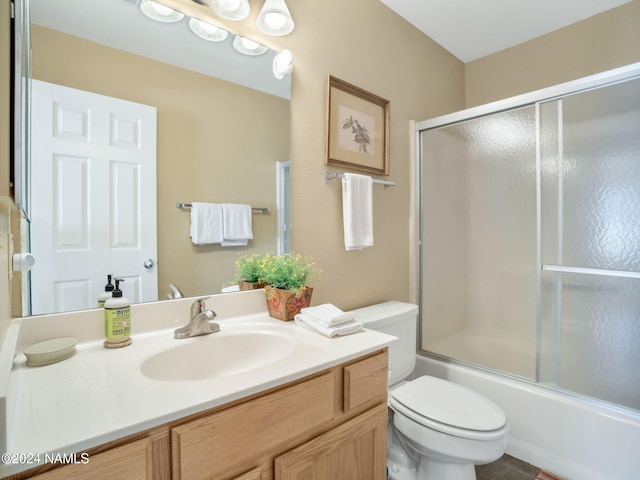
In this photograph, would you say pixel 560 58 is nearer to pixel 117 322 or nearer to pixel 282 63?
pixel 282 63

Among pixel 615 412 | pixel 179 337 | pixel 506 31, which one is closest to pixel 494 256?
pixel 615 412

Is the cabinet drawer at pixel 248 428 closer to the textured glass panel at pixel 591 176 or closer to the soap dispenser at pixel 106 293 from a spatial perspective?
the soap dispenser at pixel 106 293

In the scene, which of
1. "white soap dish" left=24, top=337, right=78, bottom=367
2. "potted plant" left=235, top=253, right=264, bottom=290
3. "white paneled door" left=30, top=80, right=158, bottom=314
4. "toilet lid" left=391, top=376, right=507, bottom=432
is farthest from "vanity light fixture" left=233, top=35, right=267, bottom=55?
"toilet lid" left=391, top=376, right=507, bottom=432

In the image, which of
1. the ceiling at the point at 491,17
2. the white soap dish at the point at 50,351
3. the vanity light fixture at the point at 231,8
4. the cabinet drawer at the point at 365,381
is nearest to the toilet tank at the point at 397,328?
the cabinet drawer at the point at 365,381

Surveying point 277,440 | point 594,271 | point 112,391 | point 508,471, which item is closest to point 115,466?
point 112,391

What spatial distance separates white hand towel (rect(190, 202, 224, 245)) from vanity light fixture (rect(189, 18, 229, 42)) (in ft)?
2.08

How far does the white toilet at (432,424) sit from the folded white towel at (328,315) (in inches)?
15.4

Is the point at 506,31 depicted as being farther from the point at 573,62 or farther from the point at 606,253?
the point at 606,253

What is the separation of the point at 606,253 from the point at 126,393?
2.06 m

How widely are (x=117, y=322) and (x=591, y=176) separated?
219cm

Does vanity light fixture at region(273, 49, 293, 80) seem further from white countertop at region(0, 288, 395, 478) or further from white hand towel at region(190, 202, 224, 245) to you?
white countertop at region(0, 288, 395, 478)

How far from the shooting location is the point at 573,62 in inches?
81.7

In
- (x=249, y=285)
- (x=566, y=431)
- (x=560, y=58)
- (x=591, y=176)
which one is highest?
(x=560, y=58)

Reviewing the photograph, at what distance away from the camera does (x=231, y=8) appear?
3.99 ft
